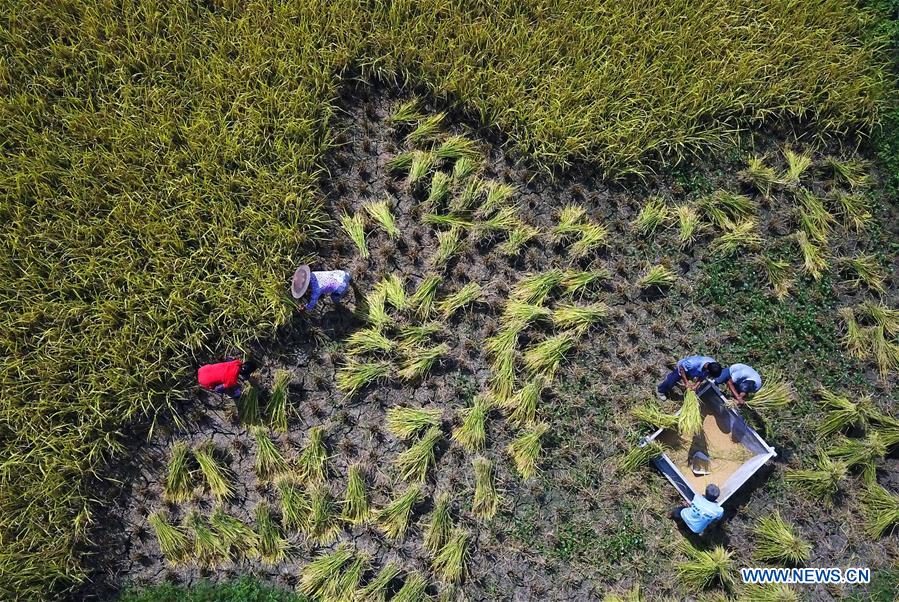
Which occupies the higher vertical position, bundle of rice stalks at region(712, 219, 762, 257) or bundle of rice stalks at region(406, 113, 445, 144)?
bundle of rice stalks at region(406, 113, 445, 144)

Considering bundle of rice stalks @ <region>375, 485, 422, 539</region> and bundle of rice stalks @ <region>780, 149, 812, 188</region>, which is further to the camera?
bundle of rice stalks @ <region>780, 149, 812, 188</region>

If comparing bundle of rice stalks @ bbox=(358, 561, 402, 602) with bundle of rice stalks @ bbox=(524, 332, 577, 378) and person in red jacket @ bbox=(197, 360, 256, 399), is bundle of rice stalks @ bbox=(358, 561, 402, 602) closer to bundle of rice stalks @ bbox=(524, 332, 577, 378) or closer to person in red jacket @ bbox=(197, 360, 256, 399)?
person in red jacket @ bbox=(197, 360, 256, 399)

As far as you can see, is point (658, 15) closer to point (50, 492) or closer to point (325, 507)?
point (325, 507)

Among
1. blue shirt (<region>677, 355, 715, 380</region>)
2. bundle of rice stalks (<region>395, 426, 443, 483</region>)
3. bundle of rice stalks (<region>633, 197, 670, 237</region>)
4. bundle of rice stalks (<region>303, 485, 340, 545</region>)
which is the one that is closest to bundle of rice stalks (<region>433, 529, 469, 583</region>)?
bundle of rice stalks (<region>395, 426, 443, 483</region>)

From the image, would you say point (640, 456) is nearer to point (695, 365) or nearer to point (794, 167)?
point (695, 365)

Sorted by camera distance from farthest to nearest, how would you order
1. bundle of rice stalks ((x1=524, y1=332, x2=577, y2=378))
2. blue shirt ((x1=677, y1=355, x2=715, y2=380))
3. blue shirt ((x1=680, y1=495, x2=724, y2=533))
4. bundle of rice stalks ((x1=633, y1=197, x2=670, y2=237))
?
bundle of rice stalks ((x1=633, y1=197, x2=670, y2=237)), bundle of rice stalks ((x1=524, y1=332, x2=577, y2=378)), blue shirt ((x1=677, y1=355, x2=715, y2=380)), blue shirt ((x1=680, y1=495, x2=724, y2=533))

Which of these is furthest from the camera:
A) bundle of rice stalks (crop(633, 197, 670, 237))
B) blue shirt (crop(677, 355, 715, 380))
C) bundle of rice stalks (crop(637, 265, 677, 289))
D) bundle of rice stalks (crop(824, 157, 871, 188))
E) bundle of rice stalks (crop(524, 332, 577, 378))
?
bundle of rice stalks (crop(824, 157, 871, 188))

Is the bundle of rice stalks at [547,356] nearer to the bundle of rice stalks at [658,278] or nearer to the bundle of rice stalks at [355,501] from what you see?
the bundle of rice stalks at [658,278]

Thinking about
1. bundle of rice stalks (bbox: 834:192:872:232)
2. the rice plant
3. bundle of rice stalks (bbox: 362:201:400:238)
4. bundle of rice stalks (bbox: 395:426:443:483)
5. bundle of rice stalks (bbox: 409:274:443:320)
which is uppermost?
bundle of rice stalks (bbox: 834:192:872:232)
